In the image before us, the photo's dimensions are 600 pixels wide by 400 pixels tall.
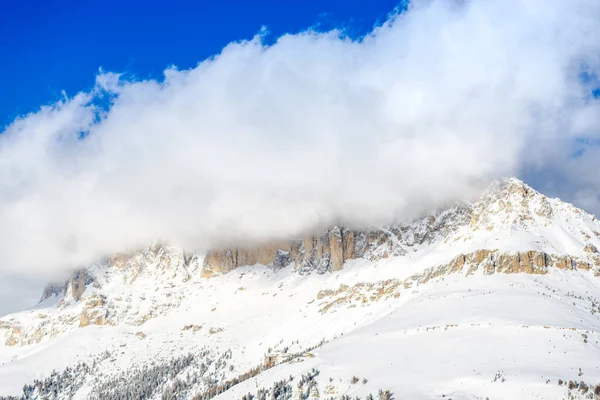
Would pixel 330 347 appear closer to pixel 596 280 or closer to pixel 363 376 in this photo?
pixel 363 376

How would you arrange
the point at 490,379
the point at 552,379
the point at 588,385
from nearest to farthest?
the point at 588,385, the point at 552,379, the point at 490,379

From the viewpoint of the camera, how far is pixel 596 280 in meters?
195

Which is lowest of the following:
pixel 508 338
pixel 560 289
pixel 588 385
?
pixel 588 385

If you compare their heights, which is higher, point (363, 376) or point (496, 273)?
point (496, 273)

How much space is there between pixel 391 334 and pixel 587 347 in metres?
47.7

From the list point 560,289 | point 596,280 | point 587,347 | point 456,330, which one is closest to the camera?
point 587,347

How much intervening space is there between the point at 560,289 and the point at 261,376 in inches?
4314

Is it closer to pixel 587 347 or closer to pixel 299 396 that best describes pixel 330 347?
pixel 299 396

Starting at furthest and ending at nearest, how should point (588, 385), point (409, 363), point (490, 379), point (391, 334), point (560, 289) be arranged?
point (560, 289) → point (391, 334) → point (409, 363) → point (490, 379) → point (588, 385)

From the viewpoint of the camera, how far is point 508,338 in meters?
104

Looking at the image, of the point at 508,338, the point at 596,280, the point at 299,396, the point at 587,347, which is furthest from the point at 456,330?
the point at 596,280

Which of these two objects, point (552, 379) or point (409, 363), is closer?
point (552, 379)

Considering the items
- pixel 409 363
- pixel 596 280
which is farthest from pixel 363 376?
pixel 596 280

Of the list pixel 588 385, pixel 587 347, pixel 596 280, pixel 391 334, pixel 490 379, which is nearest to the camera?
pixel 588 385
